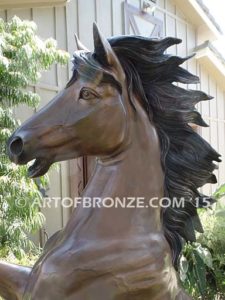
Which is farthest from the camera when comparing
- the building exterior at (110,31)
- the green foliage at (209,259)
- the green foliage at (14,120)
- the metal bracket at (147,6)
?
the metal bracket at (147,6)

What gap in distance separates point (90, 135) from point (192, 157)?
31cm

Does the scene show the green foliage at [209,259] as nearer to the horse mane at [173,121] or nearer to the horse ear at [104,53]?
the horse mane at [173,121]

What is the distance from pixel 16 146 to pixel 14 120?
86.9 inches

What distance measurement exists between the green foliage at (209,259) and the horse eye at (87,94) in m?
2.71

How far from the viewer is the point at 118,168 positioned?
1.03 meters

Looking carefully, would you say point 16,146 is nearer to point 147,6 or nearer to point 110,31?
point 110,31

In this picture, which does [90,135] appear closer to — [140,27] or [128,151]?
[128,151]

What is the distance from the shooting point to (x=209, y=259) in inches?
137

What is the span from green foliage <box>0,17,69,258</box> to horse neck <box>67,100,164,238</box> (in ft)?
6.55

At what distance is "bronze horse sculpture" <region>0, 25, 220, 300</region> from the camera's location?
94 centimetres

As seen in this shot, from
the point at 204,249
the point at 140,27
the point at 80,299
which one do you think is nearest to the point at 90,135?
the point at 80,299

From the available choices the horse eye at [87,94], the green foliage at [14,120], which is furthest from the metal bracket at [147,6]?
the horse eye at [87,94]

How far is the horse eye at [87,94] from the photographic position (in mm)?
967

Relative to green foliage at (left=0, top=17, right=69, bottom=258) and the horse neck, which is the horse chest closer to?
the horse neck
